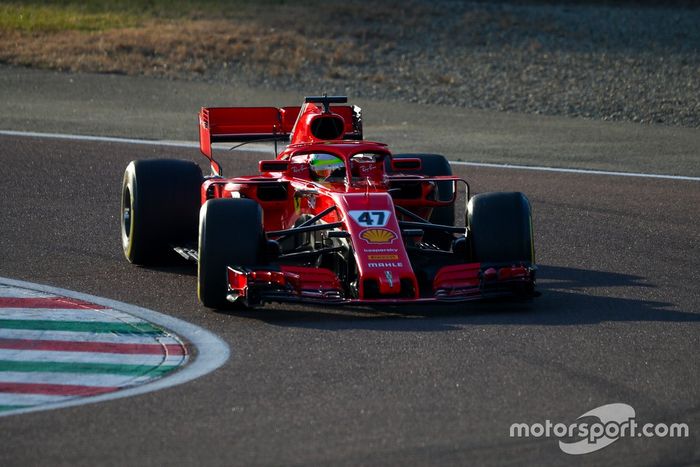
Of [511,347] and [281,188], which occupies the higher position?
[281,188]

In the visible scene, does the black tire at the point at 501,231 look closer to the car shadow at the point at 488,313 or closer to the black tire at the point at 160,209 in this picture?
the car shadow at the point at 488,313

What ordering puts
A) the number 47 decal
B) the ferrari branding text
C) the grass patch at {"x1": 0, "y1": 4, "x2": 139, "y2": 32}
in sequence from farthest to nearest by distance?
the grass patch at {"x1": 0, "y1": 4, "x2": 139, "y2": 32} < the number 47 decal < the ferrari branding text

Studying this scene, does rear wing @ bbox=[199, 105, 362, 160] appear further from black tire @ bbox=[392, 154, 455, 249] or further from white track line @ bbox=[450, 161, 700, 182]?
white track line @ bbox=[450, 161, 700, 182]

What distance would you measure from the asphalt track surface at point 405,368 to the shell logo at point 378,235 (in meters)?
0.51

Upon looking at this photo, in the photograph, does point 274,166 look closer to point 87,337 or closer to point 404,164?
point 404,164

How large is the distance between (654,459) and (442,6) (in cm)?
2836

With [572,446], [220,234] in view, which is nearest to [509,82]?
[220,234]

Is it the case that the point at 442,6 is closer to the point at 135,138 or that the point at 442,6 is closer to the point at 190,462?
the point at 135,138

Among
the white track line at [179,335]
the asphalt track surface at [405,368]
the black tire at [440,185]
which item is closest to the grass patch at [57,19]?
the asphalt track surface at [405,368]

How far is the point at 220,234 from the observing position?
913 centimetres

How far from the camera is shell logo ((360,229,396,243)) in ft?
30.1

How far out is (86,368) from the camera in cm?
773

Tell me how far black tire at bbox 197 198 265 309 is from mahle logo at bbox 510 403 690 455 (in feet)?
9.72

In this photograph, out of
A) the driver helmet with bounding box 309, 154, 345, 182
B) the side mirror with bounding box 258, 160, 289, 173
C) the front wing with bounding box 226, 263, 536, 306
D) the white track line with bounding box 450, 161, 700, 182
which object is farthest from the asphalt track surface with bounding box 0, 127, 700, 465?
the white track line with bounding box 450, 161, 700, 182
